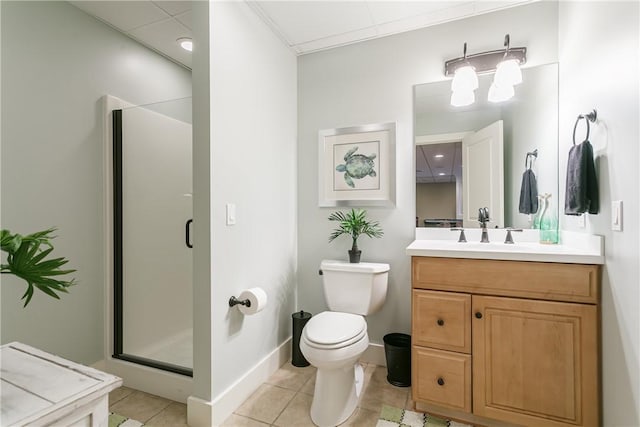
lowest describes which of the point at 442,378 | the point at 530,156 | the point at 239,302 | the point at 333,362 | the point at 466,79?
→ the point at 442,378

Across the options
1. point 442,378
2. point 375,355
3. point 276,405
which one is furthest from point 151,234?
point 442,378

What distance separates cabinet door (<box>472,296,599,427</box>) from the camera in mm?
1364

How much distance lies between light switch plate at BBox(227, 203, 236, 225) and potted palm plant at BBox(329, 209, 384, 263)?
793 mm

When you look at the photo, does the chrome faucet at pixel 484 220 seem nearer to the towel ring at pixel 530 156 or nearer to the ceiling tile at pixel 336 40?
the towel ring at pixel 530 156

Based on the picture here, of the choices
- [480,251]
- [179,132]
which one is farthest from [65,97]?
[480,251]

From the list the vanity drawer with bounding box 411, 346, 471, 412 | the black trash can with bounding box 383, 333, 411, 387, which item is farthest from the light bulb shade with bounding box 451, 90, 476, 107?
the black trash can with bounding box 383, 333, 411, 387

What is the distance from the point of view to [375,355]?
225cm

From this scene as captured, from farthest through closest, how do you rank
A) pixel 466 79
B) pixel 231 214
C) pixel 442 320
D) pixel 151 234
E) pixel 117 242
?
pixel 151 234 → pixel 117 242 → pixel 466 79 → pixel 231 214 → pixel 442 320

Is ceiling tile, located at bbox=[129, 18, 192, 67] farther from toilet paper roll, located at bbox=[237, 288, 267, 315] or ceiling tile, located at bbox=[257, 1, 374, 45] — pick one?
toilet paper roll, located at bbox=[237, 288, 267, 315]

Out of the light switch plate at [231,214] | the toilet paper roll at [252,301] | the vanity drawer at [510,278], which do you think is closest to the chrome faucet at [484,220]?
the vanity drawer at [510,278]

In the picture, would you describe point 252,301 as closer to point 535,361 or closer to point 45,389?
point 45,389

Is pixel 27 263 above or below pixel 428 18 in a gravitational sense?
below

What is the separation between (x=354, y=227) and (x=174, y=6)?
1855 millimetres

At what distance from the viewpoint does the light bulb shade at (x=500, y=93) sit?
6.27 ft
